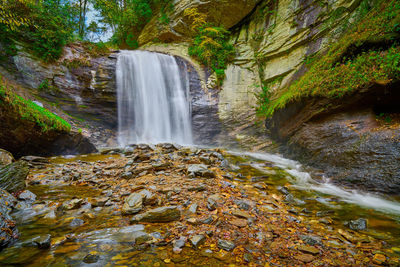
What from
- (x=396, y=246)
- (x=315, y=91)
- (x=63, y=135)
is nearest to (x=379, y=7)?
(x=315, y=91)

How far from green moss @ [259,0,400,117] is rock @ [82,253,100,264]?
5912 mm

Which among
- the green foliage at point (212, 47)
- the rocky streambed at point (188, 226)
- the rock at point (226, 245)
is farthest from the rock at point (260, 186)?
the green foliage at point (212, 47)

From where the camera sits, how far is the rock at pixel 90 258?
124cm

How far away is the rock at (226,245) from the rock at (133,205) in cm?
106

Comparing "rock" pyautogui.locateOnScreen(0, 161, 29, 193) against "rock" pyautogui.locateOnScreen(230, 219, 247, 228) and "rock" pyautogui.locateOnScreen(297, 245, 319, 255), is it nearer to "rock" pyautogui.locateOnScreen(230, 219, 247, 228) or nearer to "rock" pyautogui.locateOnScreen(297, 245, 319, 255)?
"rock" pyautogui.locateOnScreen(230, 219, 247, 228)

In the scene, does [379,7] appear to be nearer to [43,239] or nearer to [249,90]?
[249,90]

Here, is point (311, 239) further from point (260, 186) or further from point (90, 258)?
point (90, 258)

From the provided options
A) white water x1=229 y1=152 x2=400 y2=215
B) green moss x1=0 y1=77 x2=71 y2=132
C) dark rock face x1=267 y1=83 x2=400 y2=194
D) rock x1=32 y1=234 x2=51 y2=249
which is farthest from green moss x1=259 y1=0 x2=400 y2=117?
green moss x1=0 y1=77 x2=71 y2=132

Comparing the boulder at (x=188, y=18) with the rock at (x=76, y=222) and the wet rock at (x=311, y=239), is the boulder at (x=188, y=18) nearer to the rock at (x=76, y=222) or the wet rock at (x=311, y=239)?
the wet rock at (x=311, y=239)

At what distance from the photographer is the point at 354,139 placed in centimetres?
391

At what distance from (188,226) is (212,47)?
12510 millimetres

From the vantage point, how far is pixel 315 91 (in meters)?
5.03

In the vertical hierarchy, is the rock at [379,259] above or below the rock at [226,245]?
below

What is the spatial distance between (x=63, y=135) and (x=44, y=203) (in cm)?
428
